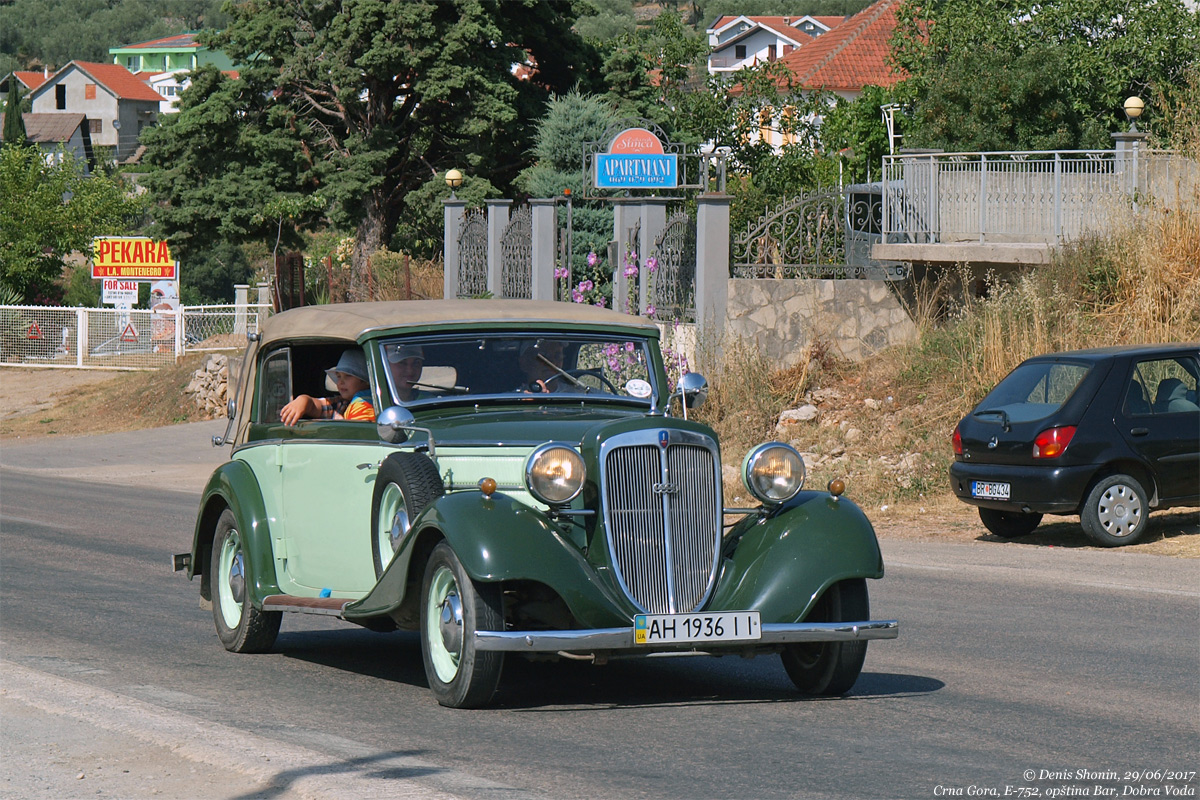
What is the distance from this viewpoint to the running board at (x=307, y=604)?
775 cm

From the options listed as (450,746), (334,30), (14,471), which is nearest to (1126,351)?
(450,746)

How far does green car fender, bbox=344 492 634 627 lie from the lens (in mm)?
6449

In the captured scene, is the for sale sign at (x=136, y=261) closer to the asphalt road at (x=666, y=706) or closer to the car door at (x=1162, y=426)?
the asphalt road at (x=666, y=706)

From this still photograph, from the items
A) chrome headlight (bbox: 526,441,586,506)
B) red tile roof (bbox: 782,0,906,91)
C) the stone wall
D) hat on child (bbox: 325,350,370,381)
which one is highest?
red tile roof (bbox: 782,0,906,91)

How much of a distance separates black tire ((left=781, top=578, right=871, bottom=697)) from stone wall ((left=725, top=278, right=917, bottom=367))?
573 inches

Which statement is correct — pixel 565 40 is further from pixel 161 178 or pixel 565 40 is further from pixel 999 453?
pixel 999 453

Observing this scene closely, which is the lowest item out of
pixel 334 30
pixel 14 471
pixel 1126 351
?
pixel 14 471

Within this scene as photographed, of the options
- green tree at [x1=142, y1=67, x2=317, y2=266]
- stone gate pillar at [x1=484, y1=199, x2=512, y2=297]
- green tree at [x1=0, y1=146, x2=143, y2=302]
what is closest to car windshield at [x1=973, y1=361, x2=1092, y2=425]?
stone gate pillar at [x1=484, y1=199, x2=512, y2=297]

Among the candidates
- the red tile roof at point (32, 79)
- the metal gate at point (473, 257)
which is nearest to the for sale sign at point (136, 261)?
the metal gate at point (473, 257)

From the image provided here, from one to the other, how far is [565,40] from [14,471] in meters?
19.2

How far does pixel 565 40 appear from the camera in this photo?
3912 cm

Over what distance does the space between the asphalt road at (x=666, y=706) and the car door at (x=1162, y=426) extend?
185 centimetres

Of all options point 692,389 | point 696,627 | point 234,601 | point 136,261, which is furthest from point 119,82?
point 696,627

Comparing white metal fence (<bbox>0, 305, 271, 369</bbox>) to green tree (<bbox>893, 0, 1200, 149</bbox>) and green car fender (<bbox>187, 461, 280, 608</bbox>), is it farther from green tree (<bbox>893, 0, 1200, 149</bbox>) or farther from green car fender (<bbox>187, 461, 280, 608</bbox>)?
green car fender (<bbox>187, 461, 280, 608</bbox>)
